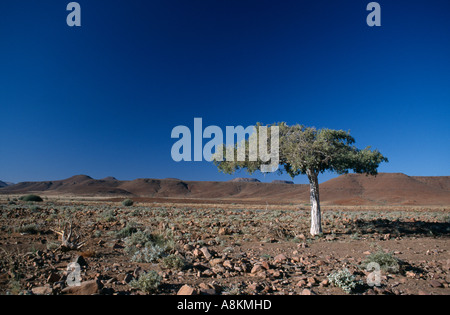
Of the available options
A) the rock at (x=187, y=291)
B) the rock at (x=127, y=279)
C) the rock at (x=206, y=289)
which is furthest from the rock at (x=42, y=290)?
the rock at (x=206, y=289)

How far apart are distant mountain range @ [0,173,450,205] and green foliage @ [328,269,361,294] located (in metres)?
60.1

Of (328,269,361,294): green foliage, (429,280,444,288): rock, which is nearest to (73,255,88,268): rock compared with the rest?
(328,269,361,294): green foliage

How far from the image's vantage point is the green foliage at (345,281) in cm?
528

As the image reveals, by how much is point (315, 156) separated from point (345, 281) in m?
7.07

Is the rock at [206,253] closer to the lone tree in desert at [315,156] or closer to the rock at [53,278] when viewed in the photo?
the rock at [53,278]

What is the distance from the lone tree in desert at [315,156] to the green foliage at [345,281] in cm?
631

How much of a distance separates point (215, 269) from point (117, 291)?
2.47 meters

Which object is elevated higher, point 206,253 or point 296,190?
point 206,253

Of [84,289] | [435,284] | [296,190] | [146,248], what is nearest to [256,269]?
[146,248]

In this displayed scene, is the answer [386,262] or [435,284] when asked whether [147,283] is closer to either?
[386,262]

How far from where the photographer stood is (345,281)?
18.0ft

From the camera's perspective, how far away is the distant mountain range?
245 ft
